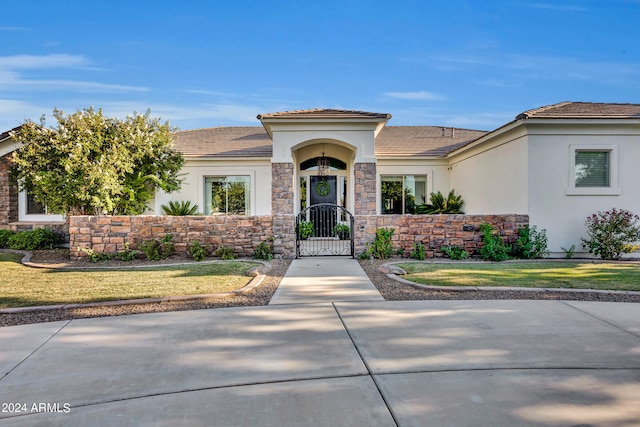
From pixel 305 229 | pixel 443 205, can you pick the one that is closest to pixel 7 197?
pixel 305 229

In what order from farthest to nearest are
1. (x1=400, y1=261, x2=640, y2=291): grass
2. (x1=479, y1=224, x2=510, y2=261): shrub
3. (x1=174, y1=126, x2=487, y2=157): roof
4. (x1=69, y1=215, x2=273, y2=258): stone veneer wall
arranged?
(x1=174, y1=126, x2=487, y2=157): roof
(x1=69, y1=215, x2=273, y2=258): stone veneer wall
(x1=479, y1=224, x2=510, y2=261): shrub
(x1=400, y1=261, x2=640, y2=291): grass

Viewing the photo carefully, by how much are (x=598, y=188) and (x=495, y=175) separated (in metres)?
2.80

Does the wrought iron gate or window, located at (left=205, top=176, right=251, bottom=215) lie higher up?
window, located at (left=205, top=176, right=251, bottom=215)

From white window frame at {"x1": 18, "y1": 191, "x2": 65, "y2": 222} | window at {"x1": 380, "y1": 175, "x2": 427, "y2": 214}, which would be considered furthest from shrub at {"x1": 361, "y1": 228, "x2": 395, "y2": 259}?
white window frame at {"x1": 18, "y1": 191, "x2": 65, "y2": 222}

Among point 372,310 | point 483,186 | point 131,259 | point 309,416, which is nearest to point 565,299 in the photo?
point 372,310

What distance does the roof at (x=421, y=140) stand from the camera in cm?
1619

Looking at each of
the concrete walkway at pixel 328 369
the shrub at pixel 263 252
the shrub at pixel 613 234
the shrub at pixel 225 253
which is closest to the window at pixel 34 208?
the shrub at pixel 225 253

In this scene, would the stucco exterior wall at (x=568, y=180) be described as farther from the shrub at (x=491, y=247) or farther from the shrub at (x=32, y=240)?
the shrub at (x=32, y=240)

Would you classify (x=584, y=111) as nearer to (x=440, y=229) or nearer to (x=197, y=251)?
(x=440, y=229)

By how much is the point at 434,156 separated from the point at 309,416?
1471 cm

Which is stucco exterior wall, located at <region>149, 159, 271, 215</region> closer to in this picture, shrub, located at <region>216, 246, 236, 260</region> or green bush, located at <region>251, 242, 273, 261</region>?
shrub, located at <region>216, 246, 236, 260</region>

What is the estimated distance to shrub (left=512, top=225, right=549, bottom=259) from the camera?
10.5 m

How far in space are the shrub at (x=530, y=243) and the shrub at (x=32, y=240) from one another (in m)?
14.8

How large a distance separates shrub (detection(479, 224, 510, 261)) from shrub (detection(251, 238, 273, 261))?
5.69 m
